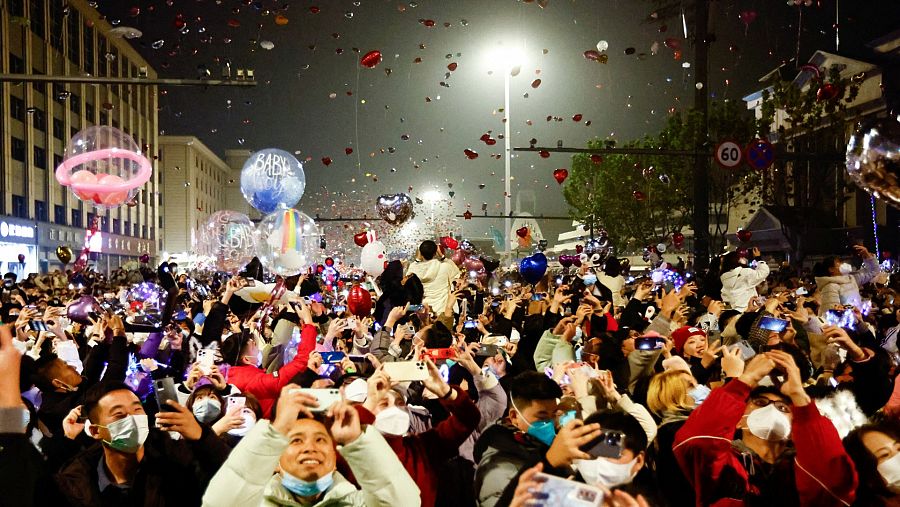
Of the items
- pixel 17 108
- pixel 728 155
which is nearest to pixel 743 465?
pixel 728 155

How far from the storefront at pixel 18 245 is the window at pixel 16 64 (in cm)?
746

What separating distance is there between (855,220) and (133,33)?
3961 centimetres

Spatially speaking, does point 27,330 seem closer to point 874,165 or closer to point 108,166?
point 108,166

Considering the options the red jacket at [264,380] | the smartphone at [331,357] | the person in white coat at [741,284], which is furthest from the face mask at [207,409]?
the person in white coat at [741,284]

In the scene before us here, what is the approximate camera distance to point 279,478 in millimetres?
3176

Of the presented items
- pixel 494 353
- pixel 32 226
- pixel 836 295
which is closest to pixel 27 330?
pixel 494 353

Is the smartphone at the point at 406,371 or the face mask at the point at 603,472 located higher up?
the smartphone at the point at 406,371

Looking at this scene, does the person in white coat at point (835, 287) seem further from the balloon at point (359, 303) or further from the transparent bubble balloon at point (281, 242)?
the transparent bubble balloon at point (281, 242)

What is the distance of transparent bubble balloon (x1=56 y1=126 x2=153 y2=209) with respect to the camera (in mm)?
12867

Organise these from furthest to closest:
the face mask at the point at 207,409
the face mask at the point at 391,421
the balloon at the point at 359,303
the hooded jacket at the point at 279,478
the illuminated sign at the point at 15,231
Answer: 1. the illuminated sign at the point at 15,231
2. the balloon at the point at 359,303
3. the face mask at the point at 207,409
4. the face mask at the point at 391,421
5. the hooded jacket at the point at 279,478

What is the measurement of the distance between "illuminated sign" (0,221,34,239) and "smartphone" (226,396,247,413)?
38528mm

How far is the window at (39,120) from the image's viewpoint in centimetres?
4375

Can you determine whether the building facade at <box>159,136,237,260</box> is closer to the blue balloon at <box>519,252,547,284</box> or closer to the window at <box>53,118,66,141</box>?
the window at <box>53,118,66,141</box>

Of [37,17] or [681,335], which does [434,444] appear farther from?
[37,17]
